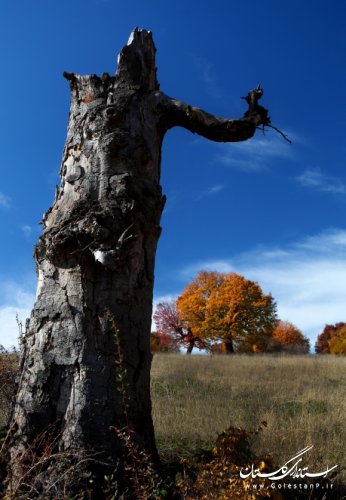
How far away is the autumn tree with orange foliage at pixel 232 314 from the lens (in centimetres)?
3070

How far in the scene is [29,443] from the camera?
3.38m

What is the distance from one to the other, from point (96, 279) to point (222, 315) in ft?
92.4

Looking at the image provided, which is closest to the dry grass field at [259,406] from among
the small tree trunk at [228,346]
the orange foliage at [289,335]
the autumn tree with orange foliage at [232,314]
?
the autumn tree with orange foliage at [232,314]

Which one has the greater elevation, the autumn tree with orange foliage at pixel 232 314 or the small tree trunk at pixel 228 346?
the autumn tree with orange foliage at pixel 232 314

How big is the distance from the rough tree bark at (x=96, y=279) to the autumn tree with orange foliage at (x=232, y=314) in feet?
89.8

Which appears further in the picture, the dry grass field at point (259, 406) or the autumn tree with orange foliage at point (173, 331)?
the autumn tree with orange foliage at point (173, 331)

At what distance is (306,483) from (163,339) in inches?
1302

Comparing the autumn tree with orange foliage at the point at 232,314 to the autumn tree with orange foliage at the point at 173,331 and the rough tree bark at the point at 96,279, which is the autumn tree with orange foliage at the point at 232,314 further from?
the rough tree bark at the point at 96,279

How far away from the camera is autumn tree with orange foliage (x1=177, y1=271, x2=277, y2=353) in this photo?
101 ft

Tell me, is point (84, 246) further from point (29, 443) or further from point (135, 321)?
point (29, 443)

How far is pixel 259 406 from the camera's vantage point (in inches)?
306

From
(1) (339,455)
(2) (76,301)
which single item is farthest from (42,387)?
(1) (339,455)

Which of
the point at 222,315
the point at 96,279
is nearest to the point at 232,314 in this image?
the point at 222,315

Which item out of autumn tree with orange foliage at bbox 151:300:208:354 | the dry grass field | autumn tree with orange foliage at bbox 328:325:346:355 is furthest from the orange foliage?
the dry grass field
